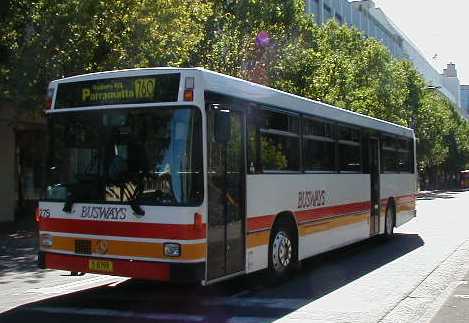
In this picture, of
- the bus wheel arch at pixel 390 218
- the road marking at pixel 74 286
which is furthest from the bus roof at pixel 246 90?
the bus wheel arch at pixel 390 218

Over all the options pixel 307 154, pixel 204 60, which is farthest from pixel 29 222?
pixel 307 154

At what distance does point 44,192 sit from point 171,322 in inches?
99.3

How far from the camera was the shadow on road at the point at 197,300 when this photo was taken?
7859 mm

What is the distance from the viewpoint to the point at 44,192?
8.70m

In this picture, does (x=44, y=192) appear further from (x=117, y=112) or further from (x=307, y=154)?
(x=307, y=154)

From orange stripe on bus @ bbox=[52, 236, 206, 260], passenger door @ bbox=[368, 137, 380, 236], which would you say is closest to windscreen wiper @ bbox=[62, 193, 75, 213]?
orange stripe on bus @ bbox=[52, 236, 206, 260]

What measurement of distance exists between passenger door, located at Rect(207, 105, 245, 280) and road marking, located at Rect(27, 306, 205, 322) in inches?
21.9

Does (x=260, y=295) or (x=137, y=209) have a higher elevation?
(x=137, y=209)

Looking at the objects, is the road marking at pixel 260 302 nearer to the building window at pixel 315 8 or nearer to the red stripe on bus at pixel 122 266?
the red stripe on bus at pixel 122 266

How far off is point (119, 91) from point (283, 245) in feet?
→ 11.7

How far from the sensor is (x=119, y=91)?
832 centimetres

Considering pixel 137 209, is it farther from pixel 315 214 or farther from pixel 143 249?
pixel 315 214

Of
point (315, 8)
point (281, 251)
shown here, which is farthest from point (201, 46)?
point (315, 8)

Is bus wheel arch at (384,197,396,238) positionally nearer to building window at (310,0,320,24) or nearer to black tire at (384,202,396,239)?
black tire at (384,202,396,239)
